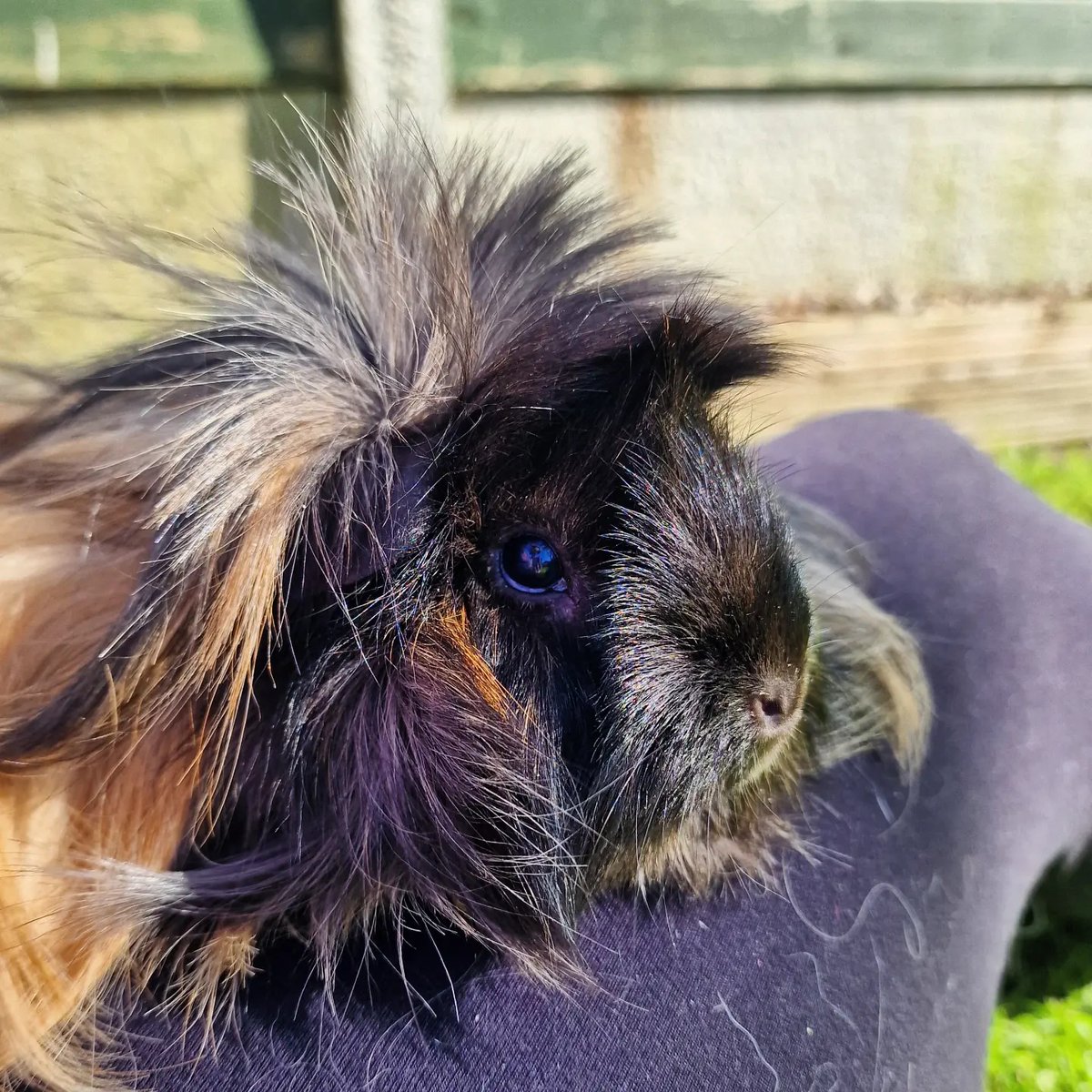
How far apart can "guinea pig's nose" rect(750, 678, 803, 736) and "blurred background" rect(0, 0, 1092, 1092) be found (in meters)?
0.99

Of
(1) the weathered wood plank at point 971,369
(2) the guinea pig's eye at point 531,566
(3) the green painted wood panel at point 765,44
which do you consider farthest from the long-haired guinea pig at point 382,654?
(1) the weathered wood plank at point 971,369

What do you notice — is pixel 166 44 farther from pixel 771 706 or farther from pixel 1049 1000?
pixel 1049 1000

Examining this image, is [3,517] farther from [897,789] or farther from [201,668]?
[897,789]

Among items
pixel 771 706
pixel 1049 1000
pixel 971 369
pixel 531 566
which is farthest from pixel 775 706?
pixel 971 369

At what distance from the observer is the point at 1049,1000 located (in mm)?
1562

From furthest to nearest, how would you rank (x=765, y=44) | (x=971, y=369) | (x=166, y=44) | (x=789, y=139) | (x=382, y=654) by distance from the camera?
(x=971, y=369) → (x=789, y=139) → (x=765, y=44) → (x=166, y=44) → (x=382, y=654)

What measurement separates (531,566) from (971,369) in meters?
2.62

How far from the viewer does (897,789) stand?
1048 millimetres

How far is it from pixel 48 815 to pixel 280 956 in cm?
24

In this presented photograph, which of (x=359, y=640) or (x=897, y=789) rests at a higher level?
(x=359, y=640)

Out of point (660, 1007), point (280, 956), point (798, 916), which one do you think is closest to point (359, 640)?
point (280, 956)

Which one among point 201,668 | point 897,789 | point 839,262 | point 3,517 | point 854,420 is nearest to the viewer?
point 201,668

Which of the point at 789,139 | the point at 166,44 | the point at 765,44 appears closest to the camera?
the point at 166,44

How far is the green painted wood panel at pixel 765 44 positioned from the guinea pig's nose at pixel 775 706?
2114 millimetres
